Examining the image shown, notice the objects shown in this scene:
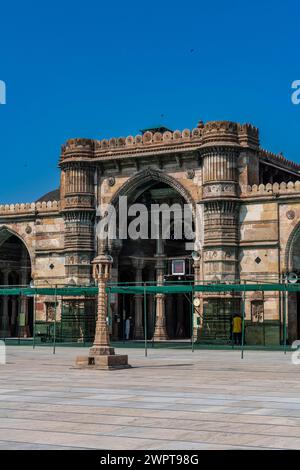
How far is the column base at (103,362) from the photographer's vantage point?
19.5 metres

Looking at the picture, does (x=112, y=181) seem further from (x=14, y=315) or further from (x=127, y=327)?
(x=14, y=315)

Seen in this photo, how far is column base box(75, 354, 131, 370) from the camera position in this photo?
19.5 m

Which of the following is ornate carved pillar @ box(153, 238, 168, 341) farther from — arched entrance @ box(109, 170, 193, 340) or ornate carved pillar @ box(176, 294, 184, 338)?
ornate carved pillar @ box(176, 294, 184, 338)

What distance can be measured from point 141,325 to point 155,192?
668 cm

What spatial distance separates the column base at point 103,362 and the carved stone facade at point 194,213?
10241 mm

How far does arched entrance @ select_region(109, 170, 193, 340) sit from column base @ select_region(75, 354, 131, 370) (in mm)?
13948

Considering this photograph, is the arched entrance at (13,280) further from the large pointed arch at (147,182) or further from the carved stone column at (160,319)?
the large pointed arch at (147,182)

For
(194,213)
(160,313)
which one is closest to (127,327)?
(160,313)

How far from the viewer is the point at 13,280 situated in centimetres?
4388

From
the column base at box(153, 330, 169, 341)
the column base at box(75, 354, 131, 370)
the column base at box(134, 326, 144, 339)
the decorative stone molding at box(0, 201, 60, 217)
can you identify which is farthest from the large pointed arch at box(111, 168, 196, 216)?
the column base at box(75, 354, 131, 370)

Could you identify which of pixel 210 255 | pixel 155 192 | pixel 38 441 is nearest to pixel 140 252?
pixel 155 192

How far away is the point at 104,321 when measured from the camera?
67.4ft

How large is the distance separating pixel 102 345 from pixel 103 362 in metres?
0.89

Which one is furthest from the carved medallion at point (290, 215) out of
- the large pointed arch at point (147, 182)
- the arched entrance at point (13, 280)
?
the arched entrance at point (13, 280)
